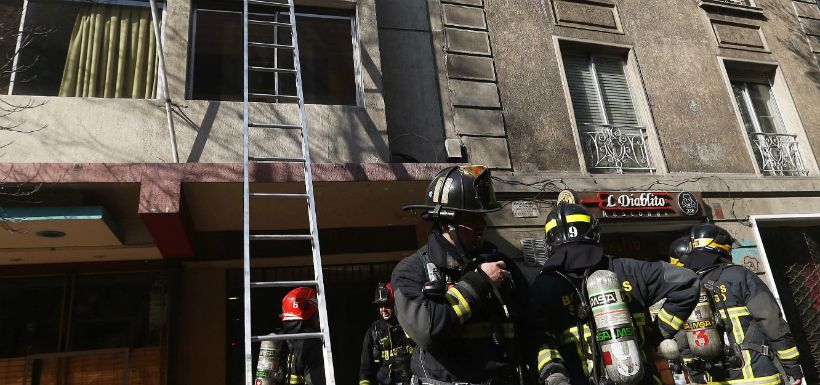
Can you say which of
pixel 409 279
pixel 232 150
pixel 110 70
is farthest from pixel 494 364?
pixel 110 70

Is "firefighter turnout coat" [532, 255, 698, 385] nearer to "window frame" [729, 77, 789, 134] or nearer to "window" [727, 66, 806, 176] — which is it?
"window" [727, 66, 806, 176]

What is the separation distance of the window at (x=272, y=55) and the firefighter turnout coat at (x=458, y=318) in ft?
14.2

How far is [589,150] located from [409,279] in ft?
20.1

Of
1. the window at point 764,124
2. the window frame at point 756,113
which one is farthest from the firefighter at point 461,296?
the window frame at point 756,113

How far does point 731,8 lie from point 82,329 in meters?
12.3

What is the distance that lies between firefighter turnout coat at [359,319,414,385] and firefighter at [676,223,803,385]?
2912mm

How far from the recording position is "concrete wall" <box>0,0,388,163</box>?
5648 mm

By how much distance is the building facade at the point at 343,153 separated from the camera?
5742 mm

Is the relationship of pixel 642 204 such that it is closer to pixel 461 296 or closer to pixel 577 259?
pixel 577 259

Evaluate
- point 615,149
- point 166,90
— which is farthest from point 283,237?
point 615,149

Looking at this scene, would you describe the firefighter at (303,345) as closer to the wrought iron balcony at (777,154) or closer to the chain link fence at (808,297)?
the chain link fence at (808,297)

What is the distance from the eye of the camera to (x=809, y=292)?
8664mm

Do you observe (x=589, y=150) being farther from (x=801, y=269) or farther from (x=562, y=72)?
(x=801, y=269)

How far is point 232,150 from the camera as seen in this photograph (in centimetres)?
610
